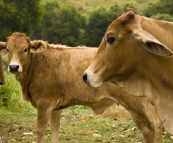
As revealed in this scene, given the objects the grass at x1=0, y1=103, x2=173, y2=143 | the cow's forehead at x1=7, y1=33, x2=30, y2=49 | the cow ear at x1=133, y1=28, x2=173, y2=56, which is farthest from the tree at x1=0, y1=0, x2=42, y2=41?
the cow ear at x1=133, y1=28, x2=173, y2=56

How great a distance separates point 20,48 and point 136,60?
3198 mm

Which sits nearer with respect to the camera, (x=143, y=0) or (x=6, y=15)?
(x=6, y=15)

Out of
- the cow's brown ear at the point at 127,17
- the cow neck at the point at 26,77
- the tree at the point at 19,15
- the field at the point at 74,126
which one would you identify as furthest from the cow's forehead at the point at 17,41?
the tree at the point at 19,15

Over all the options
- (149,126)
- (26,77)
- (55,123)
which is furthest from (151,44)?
(55,123)

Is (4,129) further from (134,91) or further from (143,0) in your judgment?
(143,0)

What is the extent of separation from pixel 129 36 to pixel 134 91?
0.61 meters

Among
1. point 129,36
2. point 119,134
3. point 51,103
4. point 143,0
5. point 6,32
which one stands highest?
point 143,0

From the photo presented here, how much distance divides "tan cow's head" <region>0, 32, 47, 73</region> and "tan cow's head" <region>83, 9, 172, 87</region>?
2733 millimetres

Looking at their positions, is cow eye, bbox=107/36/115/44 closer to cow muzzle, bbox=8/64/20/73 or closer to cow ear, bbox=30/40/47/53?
cow muzzle, bbox=8/64/20/73

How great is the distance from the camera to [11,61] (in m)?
6.55

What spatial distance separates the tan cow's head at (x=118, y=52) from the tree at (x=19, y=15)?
29.7 m

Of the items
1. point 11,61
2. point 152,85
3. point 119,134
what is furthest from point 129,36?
point 119,134

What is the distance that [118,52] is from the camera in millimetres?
3910

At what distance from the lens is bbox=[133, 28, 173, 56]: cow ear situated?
3.53 meters
